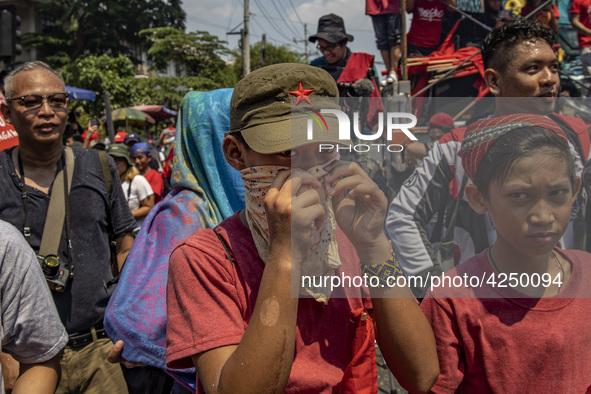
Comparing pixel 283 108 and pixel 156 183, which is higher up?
pixel 283 108

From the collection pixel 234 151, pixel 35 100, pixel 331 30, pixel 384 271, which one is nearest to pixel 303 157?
pixel 234 151

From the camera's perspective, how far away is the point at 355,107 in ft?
4.61

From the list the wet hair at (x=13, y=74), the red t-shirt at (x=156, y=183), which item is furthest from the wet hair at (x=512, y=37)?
the red t-shirt at (x=156, y=183)

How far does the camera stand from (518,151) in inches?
46.8

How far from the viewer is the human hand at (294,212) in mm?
1065

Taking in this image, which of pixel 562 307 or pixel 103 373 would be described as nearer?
pixel 562 307

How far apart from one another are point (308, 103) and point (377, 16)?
4.65 m

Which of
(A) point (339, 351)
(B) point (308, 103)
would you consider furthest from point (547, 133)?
(A) point (339, 351)

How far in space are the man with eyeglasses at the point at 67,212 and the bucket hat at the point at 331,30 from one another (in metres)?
2.67

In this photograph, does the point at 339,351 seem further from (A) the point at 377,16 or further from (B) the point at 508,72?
(A) the point at 377,16

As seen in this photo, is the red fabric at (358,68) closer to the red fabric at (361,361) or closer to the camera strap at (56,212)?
the camera strap at (56,212)

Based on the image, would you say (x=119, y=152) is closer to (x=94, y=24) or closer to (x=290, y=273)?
(x=290, y=273)

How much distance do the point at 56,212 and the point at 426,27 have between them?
4462mm

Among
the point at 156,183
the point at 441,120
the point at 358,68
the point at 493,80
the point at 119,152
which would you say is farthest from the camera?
the point at 156,183
